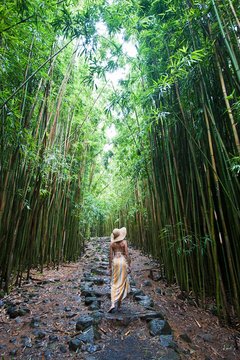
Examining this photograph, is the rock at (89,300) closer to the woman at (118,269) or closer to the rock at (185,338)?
the woman at (118,269)

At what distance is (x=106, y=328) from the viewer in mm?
2207

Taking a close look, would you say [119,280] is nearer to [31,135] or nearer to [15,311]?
[15,311]

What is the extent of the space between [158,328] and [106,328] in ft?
1.63

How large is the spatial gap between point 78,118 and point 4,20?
11.8ft

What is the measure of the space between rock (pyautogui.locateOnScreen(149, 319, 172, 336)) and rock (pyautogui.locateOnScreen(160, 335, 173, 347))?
0.05 meters

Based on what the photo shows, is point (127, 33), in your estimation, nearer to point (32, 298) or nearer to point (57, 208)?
point (57, 208)

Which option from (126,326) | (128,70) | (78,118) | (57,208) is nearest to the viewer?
(126,326)

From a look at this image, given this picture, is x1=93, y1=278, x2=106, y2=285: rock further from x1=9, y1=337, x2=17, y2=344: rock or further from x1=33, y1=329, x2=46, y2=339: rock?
x1=9, y1=337, x2=17, y2=344: rock

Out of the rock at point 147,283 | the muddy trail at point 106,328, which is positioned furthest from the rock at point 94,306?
the rock at point 147,283

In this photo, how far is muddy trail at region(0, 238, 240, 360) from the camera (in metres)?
1.85

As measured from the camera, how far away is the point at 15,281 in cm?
343

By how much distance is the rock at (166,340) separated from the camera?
6.35 ft

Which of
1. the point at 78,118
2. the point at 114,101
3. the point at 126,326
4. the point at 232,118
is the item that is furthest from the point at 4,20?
the point at 78,118

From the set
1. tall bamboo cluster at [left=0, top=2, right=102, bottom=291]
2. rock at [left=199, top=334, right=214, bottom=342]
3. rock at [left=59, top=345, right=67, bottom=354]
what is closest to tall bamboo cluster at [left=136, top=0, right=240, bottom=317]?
rock at [left=199, top=334, right=214, bottom=342]
